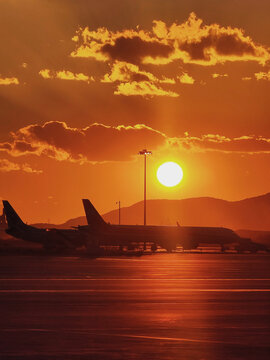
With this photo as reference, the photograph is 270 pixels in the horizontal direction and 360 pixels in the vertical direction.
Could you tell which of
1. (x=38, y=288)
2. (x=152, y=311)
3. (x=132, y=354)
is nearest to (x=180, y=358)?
(x=132, y=354)

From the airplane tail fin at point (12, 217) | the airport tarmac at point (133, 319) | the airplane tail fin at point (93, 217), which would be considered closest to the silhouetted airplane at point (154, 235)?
the airplane tail fin at point (93, 217)

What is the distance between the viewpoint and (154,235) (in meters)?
103

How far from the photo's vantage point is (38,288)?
31.5 meters

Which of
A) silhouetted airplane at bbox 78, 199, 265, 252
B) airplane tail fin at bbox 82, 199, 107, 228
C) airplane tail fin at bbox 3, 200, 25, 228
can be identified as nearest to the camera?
airplane tail fin at bbox 3, 200, 25, 228

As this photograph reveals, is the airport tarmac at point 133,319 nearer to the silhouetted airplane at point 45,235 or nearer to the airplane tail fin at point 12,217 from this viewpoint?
the silhouetted airplane at point 45,235

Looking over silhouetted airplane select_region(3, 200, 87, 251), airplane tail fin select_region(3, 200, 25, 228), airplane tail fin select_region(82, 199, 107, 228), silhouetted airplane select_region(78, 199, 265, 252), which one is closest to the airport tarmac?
silhouetted airplane select_region(3, 200, 87, 251)

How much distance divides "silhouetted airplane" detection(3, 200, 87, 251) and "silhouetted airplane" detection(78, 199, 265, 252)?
2.90m

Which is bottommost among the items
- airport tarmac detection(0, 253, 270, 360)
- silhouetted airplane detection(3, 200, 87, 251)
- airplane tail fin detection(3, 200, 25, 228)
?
airport tarmac detection(0, 253, 270, 360)

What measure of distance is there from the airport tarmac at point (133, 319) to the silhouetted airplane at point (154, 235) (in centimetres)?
6262

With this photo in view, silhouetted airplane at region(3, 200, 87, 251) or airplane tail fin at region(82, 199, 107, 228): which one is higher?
airplane tail fin at region(82, 199, 107, 228)

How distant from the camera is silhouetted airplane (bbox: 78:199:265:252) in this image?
99562mm

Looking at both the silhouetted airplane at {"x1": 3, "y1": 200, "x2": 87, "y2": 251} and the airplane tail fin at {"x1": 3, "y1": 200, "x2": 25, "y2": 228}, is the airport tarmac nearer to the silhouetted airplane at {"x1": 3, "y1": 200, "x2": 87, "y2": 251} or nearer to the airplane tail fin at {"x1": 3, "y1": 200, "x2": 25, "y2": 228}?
the silhouetted airplane at {"x1": 3, "y1": 200, "x2": 87, "y2": 251}

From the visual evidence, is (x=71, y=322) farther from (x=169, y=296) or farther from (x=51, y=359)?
(x=169, y=296)

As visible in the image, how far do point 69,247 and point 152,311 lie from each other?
231 feet
